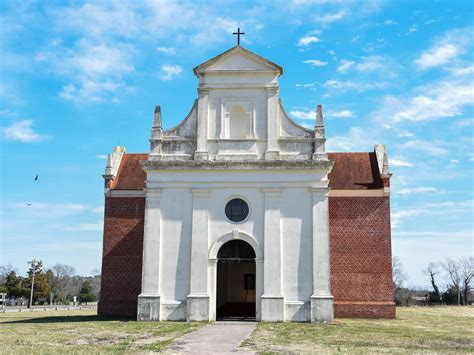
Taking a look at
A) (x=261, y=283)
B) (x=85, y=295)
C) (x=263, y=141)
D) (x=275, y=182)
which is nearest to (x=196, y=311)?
(x=261, y=283)

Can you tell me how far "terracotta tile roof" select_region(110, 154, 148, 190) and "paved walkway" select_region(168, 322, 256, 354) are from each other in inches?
438

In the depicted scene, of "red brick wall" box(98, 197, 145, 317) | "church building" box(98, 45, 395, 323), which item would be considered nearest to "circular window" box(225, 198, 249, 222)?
"church building" box(98, 45, 395, 323)

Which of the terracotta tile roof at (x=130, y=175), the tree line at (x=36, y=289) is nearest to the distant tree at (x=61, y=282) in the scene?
the tree line at (x=36, y=289)

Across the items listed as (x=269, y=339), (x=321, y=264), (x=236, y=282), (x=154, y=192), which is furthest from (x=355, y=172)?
(x=269, y=339)

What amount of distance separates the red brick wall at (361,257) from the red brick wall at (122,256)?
34.6 ft

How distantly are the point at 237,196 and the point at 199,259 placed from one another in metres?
3.34

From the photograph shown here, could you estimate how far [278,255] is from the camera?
23578mm

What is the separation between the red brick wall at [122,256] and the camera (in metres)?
28.5

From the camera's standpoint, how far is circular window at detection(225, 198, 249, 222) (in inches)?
959

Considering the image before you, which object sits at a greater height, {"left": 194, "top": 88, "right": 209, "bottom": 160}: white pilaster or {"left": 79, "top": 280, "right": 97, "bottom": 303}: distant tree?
{"left": 194, "top": 88, "right": 209, "bottom": 160}: white pilaster

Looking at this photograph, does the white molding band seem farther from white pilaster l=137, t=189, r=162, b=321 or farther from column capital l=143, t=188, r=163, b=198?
white pilaster l=137, t=189, r=162, b=321

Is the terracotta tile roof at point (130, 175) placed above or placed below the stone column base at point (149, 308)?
above

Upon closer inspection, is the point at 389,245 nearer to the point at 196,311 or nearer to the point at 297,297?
the point at 297,297

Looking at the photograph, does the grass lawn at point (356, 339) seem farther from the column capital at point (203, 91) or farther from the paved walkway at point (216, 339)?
the column capital at point (203, 91)
